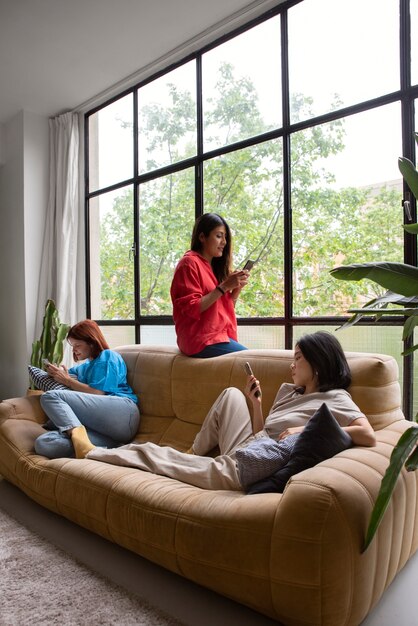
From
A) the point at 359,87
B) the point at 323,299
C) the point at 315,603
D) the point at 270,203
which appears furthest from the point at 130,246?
the point at 315,603

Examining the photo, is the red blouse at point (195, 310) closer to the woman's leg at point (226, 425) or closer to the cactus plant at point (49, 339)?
the woman's leg at point (226, 425)

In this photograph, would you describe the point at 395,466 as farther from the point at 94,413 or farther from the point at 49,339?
the point at 49,339

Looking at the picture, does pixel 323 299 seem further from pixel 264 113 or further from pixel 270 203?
pixel 264 113

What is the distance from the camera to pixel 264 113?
126 inches

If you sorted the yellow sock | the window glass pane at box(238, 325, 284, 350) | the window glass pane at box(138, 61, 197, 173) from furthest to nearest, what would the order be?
the window glass pane at box(138, 61, 197, 173), the window glass pane at box(238, 325, 284, 350), the yellow sock

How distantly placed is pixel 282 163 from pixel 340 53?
2.18ft

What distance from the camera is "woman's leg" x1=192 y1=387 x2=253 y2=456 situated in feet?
7.13

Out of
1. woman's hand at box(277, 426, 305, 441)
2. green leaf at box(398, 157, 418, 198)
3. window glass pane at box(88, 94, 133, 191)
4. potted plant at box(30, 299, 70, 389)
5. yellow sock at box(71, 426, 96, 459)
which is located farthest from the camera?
window glass pane at box(88, 94, 133, 191)

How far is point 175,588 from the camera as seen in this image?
1.63 meters

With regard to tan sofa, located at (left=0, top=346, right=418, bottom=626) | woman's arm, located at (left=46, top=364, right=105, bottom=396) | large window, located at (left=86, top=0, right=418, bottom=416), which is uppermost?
large window, located at (left=86, top=0, right=418, bottom=416)

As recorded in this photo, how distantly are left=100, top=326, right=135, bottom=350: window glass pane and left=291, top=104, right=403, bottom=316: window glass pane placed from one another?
1.74 meters

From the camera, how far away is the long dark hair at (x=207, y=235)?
283 cm

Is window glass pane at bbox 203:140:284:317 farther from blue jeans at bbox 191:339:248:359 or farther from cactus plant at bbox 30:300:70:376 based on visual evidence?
cactus plant at bbox 30:300:70:376

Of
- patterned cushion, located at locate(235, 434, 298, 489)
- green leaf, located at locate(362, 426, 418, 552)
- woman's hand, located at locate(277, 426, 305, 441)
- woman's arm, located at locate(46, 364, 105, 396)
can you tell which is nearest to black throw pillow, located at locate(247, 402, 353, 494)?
patterned cushion, located at locate(235, 434, 298, 489)
